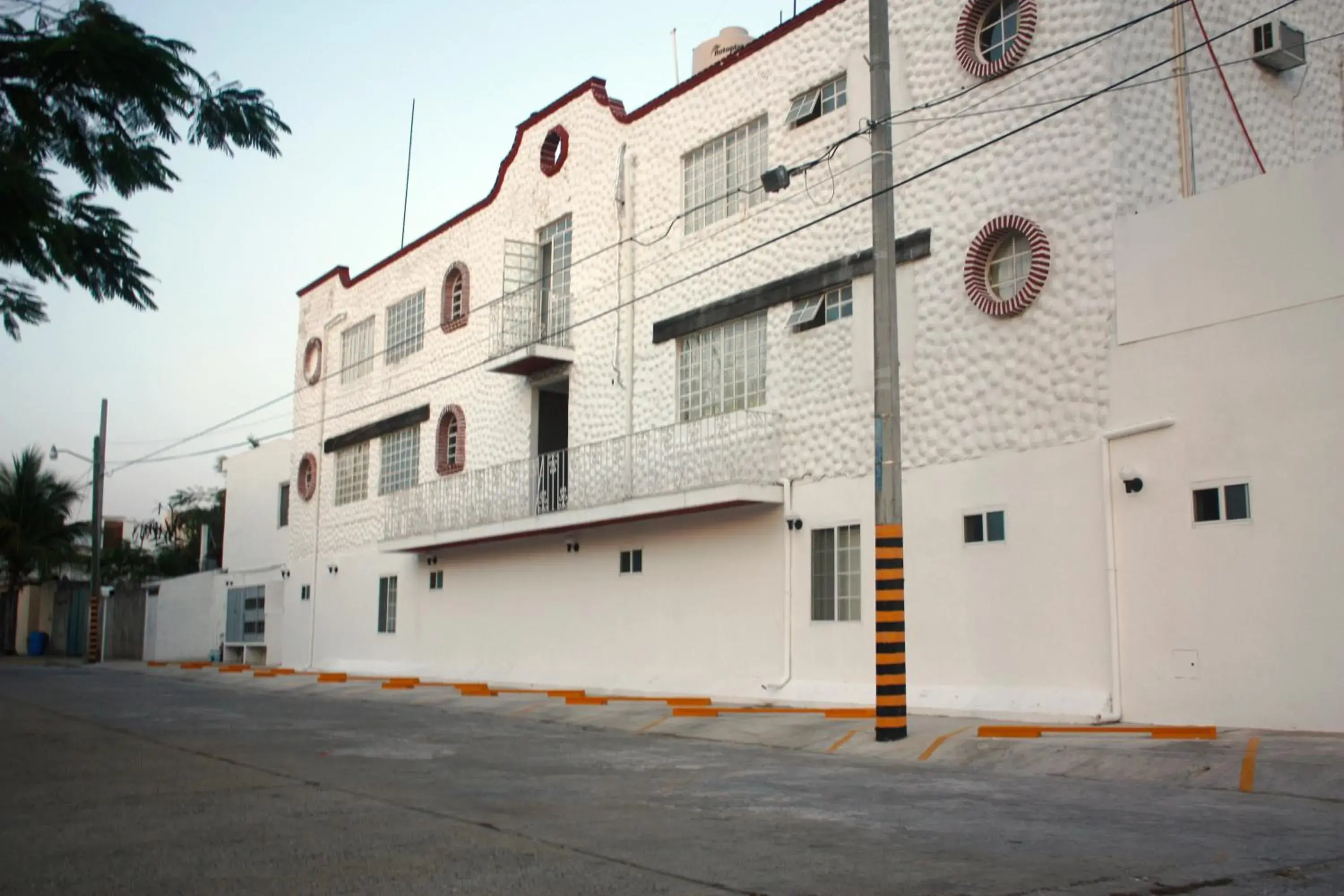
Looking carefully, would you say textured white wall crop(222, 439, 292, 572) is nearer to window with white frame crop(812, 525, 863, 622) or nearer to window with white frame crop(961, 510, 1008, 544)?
window with white frame crop(812, 525, 863, 622)

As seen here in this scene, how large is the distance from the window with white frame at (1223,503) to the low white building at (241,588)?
27.1 m

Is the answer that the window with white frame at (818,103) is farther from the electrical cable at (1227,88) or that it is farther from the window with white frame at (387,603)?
the window with white frame at (387,603)

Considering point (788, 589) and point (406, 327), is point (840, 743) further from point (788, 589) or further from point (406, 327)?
point (406, 327)

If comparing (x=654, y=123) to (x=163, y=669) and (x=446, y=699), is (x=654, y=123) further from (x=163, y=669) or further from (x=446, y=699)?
(x=163, y=669)

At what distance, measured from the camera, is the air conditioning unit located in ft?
51.6

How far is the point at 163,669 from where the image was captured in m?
34.3

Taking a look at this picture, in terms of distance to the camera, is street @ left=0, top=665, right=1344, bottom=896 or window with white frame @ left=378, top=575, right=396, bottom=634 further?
window with white frame @ left=378, top=575, right=396, bottom=634

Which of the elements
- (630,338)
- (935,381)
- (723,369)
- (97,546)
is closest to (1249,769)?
(935,381)

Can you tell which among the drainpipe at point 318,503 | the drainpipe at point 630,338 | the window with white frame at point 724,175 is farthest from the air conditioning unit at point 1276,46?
the drainpipe at point 318,503

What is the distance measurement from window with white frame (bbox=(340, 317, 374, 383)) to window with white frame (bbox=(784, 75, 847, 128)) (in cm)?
1586

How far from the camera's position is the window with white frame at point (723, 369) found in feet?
63.1

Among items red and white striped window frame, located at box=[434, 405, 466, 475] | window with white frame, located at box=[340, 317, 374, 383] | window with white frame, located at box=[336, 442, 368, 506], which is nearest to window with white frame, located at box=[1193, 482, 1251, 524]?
red and white striped window frame, located at box=[434, 405, 466, 475]

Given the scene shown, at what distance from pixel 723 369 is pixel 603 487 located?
3.21 metres

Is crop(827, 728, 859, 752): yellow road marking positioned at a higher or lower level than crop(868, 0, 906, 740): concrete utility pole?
lower
